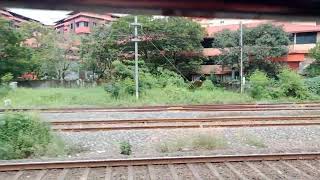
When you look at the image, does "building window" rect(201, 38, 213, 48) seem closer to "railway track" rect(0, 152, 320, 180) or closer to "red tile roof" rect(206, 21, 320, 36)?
"red tile roof" rect(206, 21, 320, 36)

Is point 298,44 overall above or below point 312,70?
above

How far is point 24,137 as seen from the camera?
8539mm

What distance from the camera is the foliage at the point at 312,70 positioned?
101 feet

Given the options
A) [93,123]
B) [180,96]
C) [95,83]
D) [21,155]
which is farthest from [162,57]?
[21,155]

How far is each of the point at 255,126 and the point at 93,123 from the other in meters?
5.40

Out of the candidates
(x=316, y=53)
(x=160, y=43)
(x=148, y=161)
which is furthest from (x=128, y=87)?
(x=316, y=53)

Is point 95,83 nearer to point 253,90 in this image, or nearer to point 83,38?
point 83,38

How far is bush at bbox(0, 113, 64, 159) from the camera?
821 cm

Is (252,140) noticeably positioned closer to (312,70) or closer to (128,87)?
(128,87)

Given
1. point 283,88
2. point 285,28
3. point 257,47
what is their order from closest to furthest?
point 283,88 → point 257,47 → point 285,28

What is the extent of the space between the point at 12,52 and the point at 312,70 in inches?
1064

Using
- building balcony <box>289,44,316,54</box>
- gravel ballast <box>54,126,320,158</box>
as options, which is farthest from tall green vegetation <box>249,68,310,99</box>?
gravel ballast <box>54,126,320,158</box>

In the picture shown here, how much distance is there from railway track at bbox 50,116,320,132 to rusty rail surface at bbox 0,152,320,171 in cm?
428

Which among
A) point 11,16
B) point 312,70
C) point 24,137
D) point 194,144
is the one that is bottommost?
point 194,144
